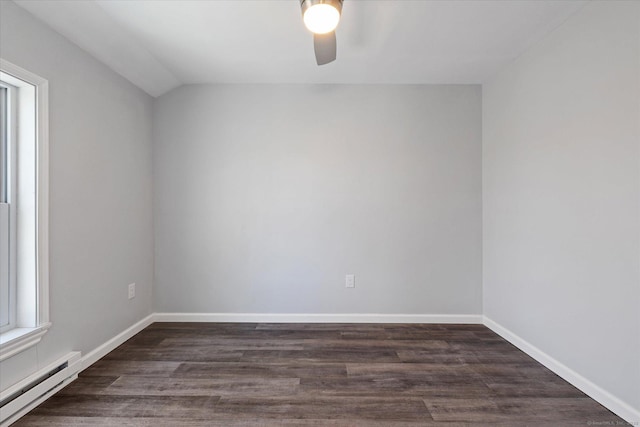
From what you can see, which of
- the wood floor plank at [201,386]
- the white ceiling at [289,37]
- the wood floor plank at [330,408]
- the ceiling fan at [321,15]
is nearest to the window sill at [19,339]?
the wood floor plank at [201,386]

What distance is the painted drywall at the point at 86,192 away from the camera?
173 cm

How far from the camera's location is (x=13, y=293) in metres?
1.71

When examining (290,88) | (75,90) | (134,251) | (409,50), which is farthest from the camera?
(290,88)

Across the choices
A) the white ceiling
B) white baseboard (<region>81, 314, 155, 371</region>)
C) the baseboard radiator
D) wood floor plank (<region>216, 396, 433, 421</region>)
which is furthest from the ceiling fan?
white baseboard (<region>81, 314, 155, 371</region>)

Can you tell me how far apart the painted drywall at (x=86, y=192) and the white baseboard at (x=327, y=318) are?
0.59m

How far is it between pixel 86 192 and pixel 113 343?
45.4 inches

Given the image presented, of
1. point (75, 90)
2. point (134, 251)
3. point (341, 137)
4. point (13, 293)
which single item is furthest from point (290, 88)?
point (13, 293)

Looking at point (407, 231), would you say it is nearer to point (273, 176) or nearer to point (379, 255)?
point (379, 255)

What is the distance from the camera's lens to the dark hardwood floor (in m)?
1.58

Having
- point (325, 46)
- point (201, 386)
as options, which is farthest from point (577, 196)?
point (201, 386)

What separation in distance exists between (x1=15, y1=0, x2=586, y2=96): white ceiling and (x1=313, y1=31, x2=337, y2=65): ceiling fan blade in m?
0.34

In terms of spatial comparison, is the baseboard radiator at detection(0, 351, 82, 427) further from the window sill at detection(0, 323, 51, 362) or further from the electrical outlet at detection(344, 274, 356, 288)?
the electrical outlet at detection(344, 274, 356, 288)

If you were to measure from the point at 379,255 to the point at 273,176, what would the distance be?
1.24 m

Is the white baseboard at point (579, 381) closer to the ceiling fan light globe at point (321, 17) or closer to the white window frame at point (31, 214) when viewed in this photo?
the ceiling fan light globe at point (321, 17)
